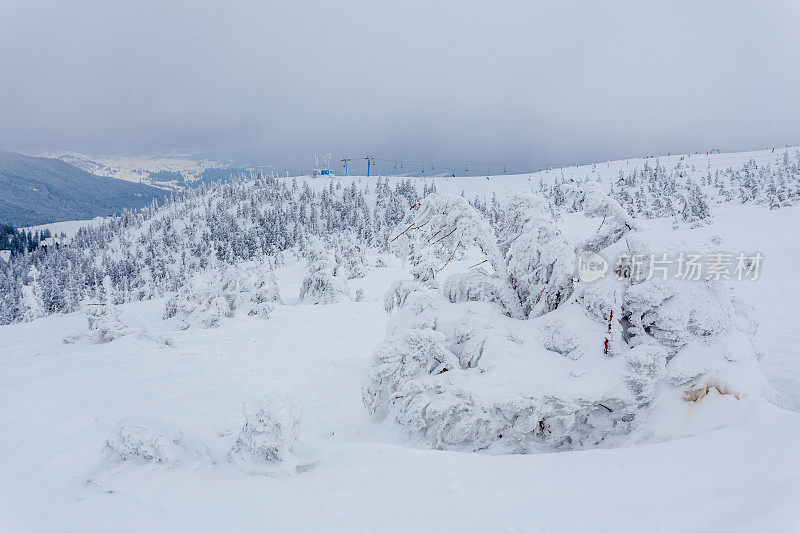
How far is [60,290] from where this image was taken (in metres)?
78.2

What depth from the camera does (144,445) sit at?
190 inches

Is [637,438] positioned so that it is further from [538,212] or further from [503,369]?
[538,212]

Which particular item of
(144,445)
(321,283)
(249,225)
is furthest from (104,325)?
(249,225)

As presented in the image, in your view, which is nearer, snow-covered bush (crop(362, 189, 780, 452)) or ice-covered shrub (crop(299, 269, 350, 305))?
snow-covered bush (crop(362, 189, 780, 452))

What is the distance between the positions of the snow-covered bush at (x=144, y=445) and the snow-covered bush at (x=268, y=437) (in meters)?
0.78

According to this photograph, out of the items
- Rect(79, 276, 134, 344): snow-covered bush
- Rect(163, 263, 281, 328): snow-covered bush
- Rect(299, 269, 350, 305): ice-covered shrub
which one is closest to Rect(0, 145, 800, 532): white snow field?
Rect(79, 276, 134, 344): snow-covered bush

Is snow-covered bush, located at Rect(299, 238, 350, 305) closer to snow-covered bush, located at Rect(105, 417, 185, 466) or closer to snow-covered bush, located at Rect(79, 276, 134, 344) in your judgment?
snow-covered bush, located at Rect(79, 276, 134, 344)

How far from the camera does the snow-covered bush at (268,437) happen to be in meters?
4.91

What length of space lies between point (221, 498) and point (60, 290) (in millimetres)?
103887

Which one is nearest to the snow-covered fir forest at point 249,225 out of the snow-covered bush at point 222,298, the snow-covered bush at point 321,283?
the snow-covered bush at point 321,283

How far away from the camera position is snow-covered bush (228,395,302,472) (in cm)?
491

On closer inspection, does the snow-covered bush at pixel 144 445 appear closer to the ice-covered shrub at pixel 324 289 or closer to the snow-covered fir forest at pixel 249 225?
the ice-covered shrub at pixel 324 289

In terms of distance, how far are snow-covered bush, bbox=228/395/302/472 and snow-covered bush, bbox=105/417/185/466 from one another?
0.78m

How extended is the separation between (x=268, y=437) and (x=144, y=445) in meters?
1.65
